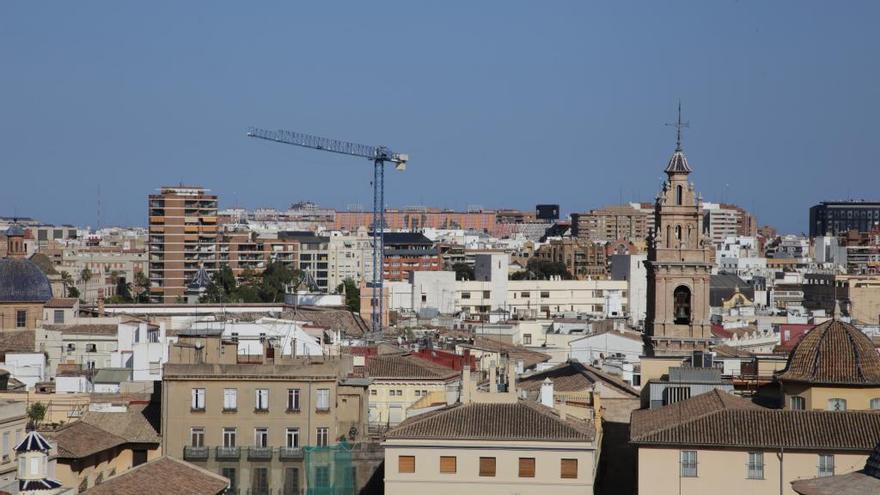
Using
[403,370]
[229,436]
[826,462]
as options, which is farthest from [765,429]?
[403,370]

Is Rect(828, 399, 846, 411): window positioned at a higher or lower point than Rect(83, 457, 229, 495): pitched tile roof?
higher

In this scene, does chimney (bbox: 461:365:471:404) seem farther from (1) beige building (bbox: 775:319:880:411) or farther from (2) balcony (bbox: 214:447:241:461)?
(1) beige building (bbox: 775:319:880:411)

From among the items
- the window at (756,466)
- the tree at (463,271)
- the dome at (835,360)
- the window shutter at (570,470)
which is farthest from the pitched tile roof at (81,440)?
the tree at (463,271)

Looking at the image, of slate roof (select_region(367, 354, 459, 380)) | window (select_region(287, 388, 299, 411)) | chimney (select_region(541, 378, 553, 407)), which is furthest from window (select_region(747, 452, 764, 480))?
slate roof (select_region(367, 354, 459, 380))

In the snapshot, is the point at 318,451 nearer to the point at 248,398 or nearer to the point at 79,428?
the point at 248,398

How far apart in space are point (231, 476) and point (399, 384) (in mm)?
11719

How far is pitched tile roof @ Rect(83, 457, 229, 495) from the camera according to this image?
36.2m

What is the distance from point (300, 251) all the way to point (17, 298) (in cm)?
10517

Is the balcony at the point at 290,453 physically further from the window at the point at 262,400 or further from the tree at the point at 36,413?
the tree at the point at 36,413

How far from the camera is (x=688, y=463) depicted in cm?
3956

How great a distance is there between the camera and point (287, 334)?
5953 centimetres

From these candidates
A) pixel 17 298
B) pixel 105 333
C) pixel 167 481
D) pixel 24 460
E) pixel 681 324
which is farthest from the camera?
pixel 17 298

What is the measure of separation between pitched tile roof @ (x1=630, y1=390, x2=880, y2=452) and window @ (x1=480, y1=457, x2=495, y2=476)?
101 inches

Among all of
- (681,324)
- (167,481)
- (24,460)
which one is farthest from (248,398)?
(681,324)
